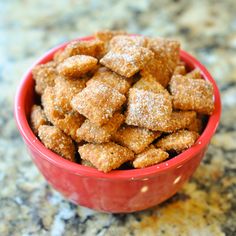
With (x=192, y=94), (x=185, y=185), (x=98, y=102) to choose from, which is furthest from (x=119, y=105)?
(x=185, y=185)

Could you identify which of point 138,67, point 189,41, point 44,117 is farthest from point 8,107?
point 189,41

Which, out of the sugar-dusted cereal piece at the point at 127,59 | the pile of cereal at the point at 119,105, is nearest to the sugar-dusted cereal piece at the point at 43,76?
the pile of cereal at the point at 119,105

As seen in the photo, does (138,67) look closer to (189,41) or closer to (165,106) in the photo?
(165,106)

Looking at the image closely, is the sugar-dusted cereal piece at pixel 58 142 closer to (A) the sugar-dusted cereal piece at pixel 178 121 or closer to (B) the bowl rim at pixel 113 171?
(B) the bowl rim at pixel 113 171

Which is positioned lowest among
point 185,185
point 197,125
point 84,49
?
point 185,185

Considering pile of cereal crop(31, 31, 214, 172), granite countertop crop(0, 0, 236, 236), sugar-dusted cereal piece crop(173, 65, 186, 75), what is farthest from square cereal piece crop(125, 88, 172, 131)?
granite countertop crop(0, 0, 236, 236)

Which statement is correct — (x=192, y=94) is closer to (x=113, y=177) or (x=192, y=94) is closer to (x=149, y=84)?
(x=149, y=84)
